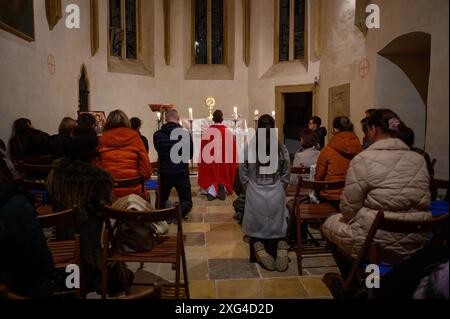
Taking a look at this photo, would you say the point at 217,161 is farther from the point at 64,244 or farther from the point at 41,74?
the point at 64,244

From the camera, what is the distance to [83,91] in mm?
8336

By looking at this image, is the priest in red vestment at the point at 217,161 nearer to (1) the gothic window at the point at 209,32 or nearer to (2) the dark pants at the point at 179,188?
(2) the dark pants at the point at 179,188

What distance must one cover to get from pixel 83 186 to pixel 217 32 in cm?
943

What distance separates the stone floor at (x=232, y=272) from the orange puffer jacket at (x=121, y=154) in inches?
34.4

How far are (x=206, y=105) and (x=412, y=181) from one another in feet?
29.6

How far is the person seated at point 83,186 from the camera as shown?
106 inches

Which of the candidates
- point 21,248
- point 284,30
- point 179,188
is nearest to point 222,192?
point 179,188

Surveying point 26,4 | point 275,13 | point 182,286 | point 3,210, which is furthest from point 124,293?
point 275,13

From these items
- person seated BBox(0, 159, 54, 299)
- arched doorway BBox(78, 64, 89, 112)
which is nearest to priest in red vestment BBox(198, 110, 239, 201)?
arched doorway BBox(78, 64, 89, 112)

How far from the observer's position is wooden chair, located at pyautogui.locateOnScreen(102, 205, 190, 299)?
2.46 m

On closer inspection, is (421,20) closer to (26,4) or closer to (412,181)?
(412,181)

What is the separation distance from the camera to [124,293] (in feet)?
9.76

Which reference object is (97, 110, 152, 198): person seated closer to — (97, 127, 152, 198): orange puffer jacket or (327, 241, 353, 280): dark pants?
(97, 127, 152, 198): orange puffer jacket

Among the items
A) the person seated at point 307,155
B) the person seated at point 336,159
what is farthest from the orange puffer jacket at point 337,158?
the person seated at point 307,155
